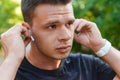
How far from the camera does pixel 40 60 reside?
4012 mm

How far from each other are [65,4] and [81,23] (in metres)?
0.31

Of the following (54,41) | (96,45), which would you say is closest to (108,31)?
(96,45)

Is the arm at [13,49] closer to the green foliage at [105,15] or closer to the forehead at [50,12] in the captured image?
the forehead at [50,12]

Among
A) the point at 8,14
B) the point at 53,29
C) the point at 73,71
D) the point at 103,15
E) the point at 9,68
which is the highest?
the point at 53,29

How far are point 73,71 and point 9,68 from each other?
0.60 metres

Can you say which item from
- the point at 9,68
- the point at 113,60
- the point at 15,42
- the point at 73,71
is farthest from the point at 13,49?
the point at 113,60

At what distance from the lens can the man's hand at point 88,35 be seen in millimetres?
4168

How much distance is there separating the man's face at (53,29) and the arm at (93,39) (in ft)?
0.98

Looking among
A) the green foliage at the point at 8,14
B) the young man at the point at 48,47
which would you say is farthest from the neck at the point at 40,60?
the green foliage at the point at 8,14

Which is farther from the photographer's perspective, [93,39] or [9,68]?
[93,39]

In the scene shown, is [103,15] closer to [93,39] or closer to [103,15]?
[103,15]

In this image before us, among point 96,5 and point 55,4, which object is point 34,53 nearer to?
point 55,4

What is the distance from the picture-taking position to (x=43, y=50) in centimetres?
391

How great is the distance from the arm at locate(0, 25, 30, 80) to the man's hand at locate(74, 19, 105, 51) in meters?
0.47
